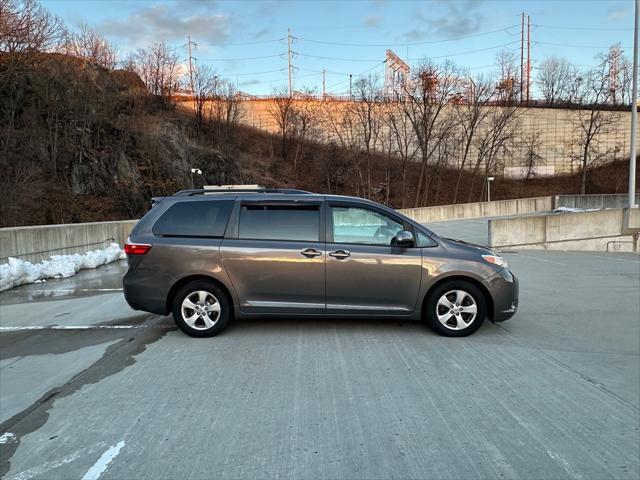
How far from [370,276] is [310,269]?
2.44 ft

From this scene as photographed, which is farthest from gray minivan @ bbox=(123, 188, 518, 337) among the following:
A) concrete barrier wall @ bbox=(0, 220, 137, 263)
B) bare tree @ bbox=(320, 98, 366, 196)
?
bare tree @ bbox=(320, 98, 366, 196)

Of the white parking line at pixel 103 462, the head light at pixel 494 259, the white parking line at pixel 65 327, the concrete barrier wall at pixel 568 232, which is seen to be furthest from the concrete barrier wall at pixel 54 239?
the concrete barrier wall at pixel 568 232

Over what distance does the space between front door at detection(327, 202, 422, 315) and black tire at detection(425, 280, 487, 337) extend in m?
0.22

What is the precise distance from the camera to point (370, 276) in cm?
565

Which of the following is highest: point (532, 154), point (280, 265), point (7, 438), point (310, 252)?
point (532, 154)

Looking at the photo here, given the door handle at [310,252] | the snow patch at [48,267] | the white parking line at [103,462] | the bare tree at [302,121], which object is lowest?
the white parking line at [103,462]

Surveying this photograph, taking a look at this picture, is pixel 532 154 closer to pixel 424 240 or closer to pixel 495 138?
pixel 495 138

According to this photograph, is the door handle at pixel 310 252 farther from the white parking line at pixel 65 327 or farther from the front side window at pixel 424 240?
the white parking line at pixel 65 327

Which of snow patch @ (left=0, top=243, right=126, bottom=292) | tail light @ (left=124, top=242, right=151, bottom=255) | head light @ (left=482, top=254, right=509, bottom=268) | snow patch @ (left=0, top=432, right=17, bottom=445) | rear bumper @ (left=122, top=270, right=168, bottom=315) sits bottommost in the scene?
snow patch @ (left=0, top=432, right=17, bottom=445)

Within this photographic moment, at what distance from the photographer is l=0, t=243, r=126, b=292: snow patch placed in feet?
32.1

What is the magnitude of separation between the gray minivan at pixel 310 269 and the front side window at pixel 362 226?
0.04 feet

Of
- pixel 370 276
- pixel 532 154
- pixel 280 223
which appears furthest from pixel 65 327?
pixel 532 154

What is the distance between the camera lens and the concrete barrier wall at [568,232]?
17.5m

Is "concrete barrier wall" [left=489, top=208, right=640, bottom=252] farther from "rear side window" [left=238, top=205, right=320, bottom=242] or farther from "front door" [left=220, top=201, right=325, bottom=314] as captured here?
"front door" [left=220, top=201, right=325, bottom=314]
